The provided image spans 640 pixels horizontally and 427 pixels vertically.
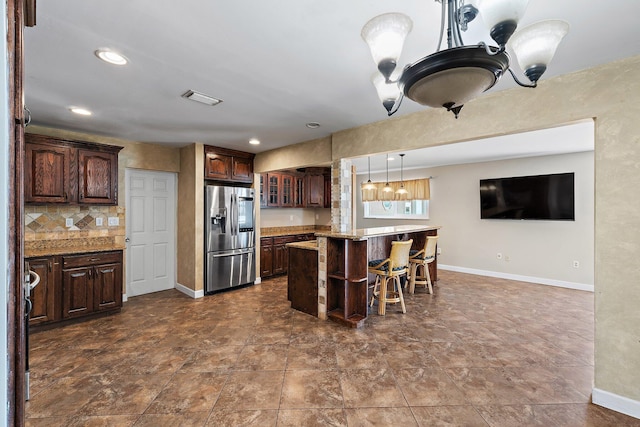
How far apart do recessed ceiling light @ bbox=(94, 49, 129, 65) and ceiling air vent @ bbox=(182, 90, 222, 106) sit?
0.57 metres

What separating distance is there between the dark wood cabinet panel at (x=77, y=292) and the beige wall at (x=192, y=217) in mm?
1316

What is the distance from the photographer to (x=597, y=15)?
1.60 metres

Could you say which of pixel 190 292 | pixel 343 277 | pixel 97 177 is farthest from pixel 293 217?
pixel 97 177

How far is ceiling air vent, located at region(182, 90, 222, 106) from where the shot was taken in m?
2.63

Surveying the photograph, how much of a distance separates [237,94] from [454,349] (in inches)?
126

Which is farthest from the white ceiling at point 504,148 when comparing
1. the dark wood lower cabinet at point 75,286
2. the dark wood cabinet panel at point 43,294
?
the dark wood cabinet panel at point 43,294

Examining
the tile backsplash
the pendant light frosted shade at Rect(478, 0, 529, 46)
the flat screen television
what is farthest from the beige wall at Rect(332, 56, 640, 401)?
the tile backsplash

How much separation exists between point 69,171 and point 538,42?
4.71 m

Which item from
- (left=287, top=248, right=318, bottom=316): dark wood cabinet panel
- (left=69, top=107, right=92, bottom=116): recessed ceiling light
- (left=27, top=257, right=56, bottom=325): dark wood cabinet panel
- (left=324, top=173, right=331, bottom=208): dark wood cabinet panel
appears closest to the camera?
(left=69, top=107, right=92, bottom=116): recessed ceiling light

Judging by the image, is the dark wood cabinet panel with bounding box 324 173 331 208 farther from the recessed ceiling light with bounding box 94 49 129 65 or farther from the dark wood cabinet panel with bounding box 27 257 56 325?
the recessed ceiling light with bounding box 94 49 129 65

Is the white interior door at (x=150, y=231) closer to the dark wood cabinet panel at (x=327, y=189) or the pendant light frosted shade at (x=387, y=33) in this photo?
the dark wood cabinet panel at (x=327, y=189)

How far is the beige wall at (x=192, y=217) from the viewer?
14.9 feet

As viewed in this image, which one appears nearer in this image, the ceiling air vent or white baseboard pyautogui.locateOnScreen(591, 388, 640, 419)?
white baseboard pyautogui.locateOnScreen(591, 388, 640, 419)

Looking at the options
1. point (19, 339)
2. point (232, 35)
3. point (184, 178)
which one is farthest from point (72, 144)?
point (19, 339)
